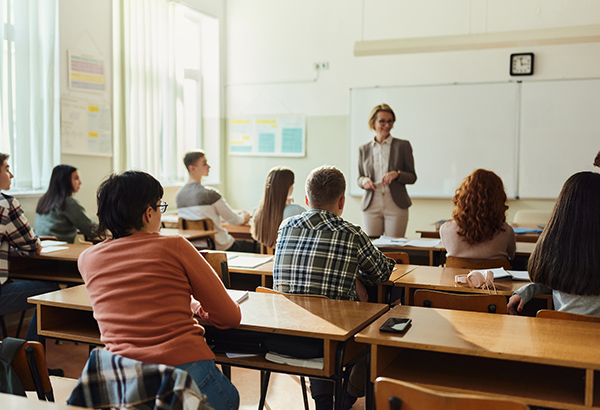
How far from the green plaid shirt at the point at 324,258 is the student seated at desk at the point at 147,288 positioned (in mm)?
624

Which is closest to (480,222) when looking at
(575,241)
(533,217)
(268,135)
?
(575,241)

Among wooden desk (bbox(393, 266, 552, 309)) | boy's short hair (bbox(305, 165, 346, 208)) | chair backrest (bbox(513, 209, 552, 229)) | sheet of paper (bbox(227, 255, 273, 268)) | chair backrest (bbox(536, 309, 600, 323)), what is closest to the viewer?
chair backrest (bbox(536, 309, 600, 323))

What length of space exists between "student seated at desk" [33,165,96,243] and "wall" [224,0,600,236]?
3320mm

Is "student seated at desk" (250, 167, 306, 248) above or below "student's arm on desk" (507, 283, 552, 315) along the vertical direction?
above

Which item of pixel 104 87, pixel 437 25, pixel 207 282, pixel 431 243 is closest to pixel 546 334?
pixel 207 282

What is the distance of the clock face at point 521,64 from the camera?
6.12 m

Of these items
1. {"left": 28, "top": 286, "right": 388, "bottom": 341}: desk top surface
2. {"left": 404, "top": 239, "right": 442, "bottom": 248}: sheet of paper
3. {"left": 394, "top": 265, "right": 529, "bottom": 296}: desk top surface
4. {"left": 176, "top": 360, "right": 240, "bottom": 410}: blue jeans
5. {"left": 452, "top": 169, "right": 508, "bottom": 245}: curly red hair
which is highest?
{"left": 452, "top": 169, "right": 508, "bottom": 245}: curly red hair

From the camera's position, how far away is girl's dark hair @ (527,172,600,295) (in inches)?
82.6

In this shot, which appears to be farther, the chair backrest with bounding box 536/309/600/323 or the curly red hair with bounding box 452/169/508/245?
the curly red hair with bounding box 452/169/508/245

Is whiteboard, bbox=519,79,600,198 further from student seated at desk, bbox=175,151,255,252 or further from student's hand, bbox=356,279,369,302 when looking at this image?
student's hand, bbox=356,279,369,302

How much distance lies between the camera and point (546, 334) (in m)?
1.84

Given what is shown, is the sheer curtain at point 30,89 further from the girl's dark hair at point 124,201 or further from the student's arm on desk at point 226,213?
the girl's dark hair at point 124,201

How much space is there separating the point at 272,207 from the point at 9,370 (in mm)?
2355

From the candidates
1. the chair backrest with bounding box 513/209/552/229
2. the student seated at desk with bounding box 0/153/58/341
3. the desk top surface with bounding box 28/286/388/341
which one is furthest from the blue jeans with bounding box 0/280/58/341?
the chair backrest with bounding box 513/209/552/229
